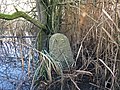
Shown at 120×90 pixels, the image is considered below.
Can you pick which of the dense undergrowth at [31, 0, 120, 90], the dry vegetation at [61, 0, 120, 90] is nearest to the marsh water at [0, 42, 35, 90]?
the dense undergrowth at [31, 0, 120, 90]

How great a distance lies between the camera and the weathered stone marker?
2.71 metres

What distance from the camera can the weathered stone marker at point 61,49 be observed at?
2.71 m

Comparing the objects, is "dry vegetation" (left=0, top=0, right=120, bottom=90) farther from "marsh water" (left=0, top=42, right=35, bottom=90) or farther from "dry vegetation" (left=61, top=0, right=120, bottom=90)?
"marsh water" (left=0, top=42, right=35, bottom=90)

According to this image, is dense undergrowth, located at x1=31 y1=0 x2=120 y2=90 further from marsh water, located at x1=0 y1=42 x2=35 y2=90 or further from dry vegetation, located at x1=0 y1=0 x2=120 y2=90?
marsh water, located at x1=0 y1=42 x2=35 y2=90

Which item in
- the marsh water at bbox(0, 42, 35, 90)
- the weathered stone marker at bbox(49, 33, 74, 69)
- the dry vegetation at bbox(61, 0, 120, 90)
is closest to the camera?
the dry vegetation at bbox(61, 0, 120, 90)

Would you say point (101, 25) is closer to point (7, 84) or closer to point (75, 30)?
point (75, 30)

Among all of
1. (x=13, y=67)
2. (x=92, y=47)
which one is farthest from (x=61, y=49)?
(x=13, y=67)

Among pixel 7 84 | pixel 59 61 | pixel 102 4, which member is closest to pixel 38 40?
pixel 59 61

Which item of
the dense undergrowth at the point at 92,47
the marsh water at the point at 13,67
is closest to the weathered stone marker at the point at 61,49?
the dense undergrowth at the point at 92,47

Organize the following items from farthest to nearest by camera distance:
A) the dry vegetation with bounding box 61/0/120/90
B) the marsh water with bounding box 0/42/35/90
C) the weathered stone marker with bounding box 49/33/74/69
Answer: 1. the weathered stone marker with bounding box 49/33/74/69
2. the marsh water with bounding box 0/42/35/90
3. the dry vegetation with bounding box 61/0/120/90

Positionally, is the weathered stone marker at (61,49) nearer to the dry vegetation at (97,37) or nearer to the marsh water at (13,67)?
the dry vegetation at (97,37)

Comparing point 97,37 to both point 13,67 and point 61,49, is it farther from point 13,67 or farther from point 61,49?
point 13,67

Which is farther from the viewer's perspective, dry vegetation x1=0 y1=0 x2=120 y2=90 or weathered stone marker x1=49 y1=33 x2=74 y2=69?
weathered stone marker x1=49 y1=33 x2=74 y2=69

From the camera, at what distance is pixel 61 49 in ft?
9.14
